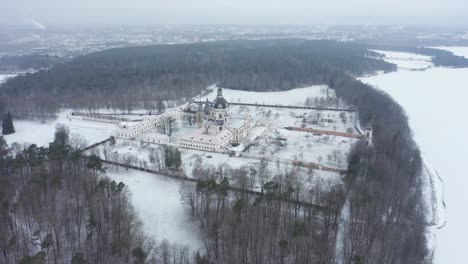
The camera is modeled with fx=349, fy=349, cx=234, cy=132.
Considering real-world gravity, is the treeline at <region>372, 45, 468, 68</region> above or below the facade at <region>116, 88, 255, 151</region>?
above

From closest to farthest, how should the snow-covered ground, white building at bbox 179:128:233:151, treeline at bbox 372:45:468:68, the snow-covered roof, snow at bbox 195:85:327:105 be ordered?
the snow-covered ground, white building at bbox 179:128:233:151, the snow-covered roof, snow at bbox 195:85:327:105, treeline at bbox 372:45:468:68

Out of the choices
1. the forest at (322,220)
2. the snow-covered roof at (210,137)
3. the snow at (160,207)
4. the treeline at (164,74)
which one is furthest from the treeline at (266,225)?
the treeline at (164,74)

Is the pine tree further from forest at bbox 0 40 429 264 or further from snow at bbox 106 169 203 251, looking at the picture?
snow at bbox 106 169 203 251

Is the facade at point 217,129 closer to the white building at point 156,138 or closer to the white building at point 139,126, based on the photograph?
the white building at point 156,138

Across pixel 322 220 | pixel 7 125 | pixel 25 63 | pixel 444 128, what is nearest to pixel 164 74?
pixel 7 125

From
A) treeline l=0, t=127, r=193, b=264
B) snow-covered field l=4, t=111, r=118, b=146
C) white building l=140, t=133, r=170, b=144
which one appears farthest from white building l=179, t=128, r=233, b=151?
treeline l=0, t=127, r=193, b=264

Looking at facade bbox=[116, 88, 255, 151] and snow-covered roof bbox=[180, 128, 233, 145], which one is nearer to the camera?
snow-covered roof bbox=[180, 128, 233, 145]
